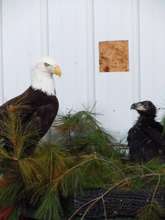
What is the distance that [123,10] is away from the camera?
211cm

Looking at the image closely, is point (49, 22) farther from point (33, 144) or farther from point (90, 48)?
point (33, 144)

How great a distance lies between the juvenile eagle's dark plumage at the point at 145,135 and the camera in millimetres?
1909

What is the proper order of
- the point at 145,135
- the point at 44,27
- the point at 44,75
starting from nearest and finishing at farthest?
the point at 145,135 < the point at 44,75 < the point at 44,27

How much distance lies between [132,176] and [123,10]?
710 millimetres

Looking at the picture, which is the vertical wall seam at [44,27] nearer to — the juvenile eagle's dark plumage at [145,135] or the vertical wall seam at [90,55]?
the vertical wall seam at [90,55]

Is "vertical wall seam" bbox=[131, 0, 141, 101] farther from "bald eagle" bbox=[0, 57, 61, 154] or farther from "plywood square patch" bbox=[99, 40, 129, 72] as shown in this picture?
"bald eagle" bbox=[0, 57, 61, 154]

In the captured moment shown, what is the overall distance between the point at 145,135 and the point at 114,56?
333 millimetres

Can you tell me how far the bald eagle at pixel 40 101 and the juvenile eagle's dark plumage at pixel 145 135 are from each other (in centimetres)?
27

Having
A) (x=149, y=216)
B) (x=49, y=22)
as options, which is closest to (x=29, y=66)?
(x=49, y=22)

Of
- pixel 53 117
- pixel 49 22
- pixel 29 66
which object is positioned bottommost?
pixel 53 117

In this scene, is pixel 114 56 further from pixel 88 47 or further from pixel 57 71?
pixel 57 71

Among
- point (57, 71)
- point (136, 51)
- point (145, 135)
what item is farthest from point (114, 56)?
point (145, 135)

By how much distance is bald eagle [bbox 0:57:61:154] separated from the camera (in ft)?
6.34

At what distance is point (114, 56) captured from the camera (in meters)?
2.13
